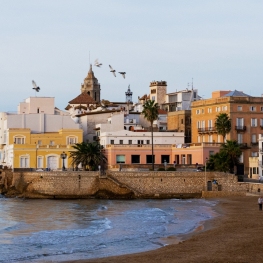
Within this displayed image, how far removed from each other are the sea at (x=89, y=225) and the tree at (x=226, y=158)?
29.5 feet

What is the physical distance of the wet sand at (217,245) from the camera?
1417 inches

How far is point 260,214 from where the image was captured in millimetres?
57969

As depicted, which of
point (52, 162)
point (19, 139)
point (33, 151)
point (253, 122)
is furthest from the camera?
point (19, 139)

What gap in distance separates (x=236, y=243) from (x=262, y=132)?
176 feet

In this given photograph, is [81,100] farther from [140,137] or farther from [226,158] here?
[226,158]

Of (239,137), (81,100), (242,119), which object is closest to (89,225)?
(239,137)

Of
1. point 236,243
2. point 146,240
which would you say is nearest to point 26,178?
point 146,240

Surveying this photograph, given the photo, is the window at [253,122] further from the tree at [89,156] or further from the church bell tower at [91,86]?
the church bell tower at [91,86]

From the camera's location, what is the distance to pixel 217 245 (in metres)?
40.4

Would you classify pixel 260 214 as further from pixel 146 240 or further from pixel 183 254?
pixel 183 254

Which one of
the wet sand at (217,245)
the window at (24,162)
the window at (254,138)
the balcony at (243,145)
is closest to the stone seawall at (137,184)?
the balcony at (243,145)

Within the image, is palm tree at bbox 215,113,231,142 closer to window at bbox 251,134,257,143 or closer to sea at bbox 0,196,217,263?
window at bbox 251,134,257,143

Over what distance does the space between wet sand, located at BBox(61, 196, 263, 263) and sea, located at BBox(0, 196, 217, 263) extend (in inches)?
50.3

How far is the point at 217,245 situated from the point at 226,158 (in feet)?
141
